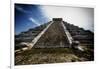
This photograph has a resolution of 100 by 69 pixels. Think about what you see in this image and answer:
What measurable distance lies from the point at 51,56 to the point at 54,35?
0.26 meters

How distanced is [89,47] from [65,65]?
0.40m

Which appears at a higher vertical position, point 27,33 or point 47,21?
point 47,21

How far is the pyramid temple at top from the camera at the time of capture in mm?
2123

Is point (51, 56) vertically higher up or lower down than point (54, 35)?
lower down

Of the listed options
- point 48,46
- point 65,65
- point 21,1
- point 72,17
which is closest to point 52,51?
point 48,46

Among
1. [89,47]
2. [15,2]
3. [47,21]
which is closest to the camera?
[15,2]

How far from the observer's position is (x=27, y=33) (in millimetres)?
2109

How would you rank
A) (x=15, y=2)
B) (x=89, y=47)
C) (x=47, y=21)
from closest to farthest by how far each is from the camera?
(x=15, y=2)
(x=47, y=21)
(x=89, y=47)

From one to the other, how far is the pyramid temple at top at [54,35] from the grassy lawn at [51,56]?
0.06 m

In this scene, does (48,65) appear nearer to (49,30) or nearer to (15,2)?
(49,30)

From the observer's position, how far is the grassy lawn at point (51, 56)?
2088 millimetres

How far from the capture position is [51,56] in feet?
7.19

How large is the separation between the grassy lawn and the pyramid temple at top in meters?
0.06

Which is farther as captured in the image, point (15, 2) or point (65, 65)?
point (65, 65)
